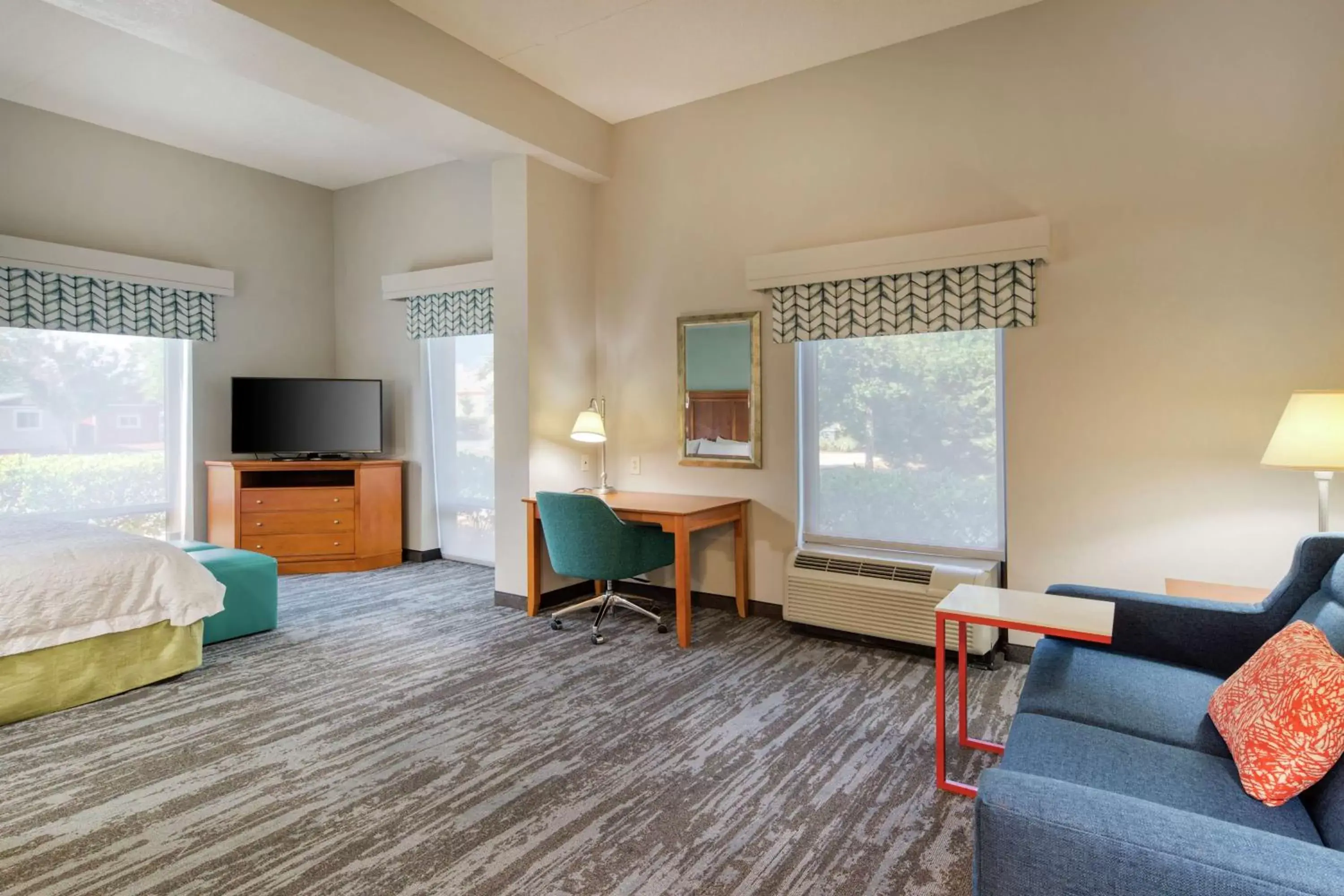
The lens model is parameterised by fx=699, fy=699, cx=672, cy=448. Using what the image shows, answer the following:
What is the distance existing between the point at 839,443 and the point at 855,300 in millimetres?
783

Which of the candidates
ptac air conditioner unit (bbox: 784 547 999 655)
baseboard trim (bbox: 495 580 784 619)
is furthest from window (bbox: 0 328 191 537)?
ptac air conditioner unit (bbox: 784 547 999 655)

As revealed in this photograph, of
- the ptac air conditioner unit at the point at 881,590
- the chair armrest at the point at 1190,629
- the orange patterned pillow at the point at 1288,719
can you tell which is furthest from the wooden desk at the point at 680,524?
the orange patterned pillow at the point at 1288,719

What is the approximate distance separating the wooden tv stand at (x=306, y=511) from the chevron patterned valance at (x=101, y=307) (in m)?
1.03

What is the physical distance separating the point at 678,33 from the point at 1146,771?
3.49 meters

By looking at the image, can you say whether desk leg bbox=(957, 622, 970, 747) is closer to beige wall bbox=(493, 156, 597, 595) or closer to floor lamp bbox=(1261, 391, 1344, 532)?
floor lamp bbox=(1261, 391, 1344, 532)

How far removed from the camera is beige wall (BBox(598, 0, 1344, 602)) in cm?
274

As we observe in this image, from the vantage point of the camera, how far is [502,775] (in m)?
2.32

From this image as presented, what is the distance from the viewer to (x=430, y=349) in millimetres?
5562

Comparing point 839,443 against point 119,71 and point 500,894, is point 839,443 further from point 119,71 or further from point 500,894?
point 119,71

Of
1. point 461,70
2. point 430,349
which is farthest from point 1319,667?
point 430,349

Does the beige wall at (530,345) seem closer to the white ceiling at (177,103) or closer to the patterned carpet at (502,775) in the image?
the white ceiling at (177,103)

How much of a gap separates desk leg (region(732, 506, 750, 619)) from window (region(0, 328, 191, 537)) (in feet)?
13.4

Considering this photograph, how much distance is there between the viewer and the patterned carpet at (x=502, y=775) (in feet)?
6.01

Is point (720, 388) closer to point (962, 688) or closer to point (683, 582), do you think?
point (683, 582)
